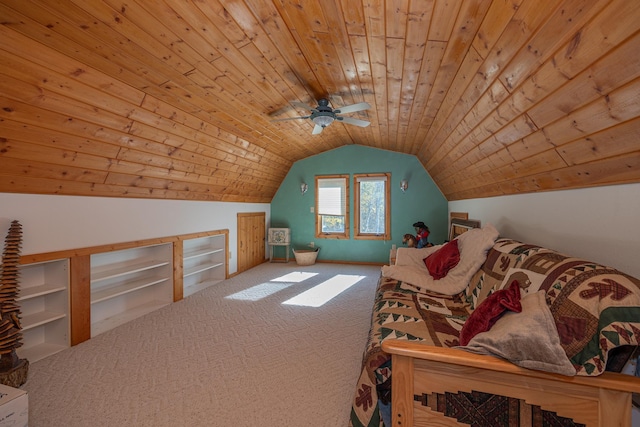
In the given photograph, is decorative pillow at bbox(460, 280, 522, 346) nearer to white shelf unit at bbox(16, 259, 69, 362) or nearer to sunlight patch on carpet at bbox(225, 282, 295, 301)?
sunlight patch on carpet at bbox(225, 282, 295, 301)

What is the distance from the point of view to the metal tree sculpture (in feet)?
6.07

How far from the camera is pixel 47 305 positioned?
8.68 feet

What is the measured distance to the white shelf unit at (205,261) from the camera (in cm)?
446

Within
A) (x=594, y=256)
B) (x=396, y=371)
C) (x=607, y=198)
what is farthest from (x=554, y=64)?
(x=396, y=371)

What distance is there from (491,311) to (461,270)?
1.21m

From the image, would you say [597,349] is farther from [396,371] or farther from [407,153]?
[407,153]

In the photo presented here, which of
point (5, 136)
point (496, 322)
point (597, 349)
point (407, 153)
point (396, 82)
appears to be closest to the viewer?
point (597, 349)

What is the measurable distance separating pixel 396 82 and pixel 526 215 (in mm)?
1616

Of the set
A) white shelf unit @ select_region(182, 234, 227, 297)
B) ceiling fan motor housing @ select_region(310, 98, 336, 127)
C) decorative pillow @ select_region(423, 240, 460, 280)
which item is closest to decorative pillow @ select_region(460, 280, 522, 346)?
decorative pillow @ select_region(423, 240, 460, 280)

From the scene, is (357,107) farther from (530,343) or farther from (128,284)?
(128,284)

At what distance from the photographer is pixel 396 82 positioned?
7.88 feet

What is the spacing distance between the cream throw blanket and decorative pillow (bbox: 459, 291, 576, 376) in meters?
1.32

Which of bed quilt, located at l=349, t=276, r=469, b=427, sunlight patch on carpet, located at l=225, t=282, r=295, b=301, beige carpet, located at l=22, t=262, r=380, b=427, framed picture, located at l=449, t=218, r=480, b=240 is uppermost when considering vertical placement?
framed picture, located at l=449, t=218, r=480, b=240

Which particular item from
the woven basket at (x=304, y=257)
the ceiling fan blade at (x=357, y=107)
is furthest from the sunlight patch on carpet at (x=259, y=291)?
the ceiling fan blade at (x=357, y=107)
